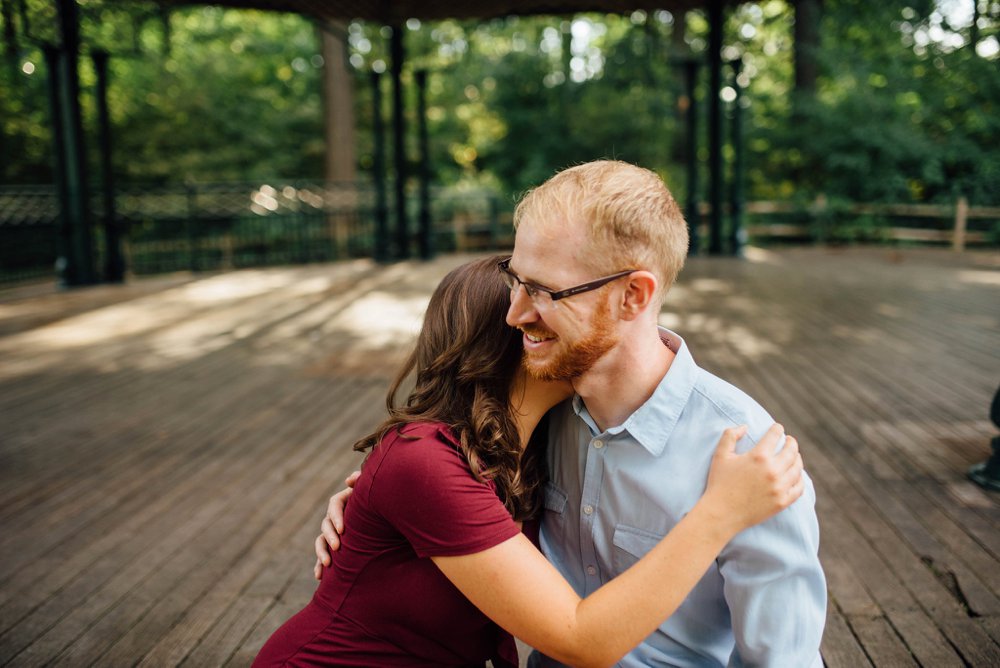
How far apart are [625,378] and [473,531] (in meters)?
0.44

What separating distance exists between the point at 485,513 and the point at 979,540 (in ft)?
8.81

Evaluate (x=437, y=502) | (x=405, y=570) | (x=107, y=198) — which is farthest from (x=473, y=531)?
(x=107, y=198)

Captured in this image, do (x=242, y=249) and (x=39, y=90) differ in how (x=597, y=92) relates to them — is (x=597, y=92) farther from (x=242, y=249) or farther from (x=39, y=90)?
(x=39, y=90)

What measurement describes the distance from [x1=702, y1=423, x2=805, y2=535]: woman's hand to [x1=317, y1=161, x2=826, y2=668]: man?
84mm

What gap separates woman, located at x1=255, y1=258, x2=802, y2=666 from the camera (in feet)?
4.29

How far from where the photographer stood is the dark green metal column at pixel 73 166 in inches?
392

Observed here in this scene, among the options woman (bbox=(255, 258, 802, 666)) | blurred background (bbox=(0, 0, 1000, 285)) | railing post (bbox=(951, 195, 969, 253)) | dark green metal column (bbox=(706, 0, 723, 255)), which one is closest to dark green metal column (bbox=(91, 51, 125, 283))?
blurred background (bbox=(0, 0, 1000, 285))

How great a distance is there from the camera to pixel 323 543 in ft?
5.90

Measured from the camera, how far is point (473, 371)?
5.11 ft

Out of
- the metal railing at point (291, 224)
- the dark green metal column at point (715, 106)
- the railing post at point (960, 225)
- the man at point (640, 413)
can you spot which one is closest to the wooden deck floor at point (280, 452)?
the man at point (640, 413)

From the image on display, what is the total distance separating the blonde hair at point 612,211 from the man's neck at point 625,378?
162mm

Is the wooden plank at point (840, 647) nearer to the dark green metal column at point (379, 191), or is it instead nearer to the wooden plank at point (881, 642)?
the wooden plank at point (881, 642)

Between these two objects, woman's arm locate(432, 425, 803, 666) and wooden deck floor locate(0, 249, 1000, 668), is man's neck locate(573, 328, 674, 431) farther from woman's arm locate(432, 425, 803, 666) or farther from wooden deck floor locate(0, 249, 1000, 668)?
wooden deck floor locate(0, 249, 1000, 668)

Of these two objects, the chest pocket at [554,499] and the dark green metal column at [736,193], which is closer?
the chest pocket at [554,499]
